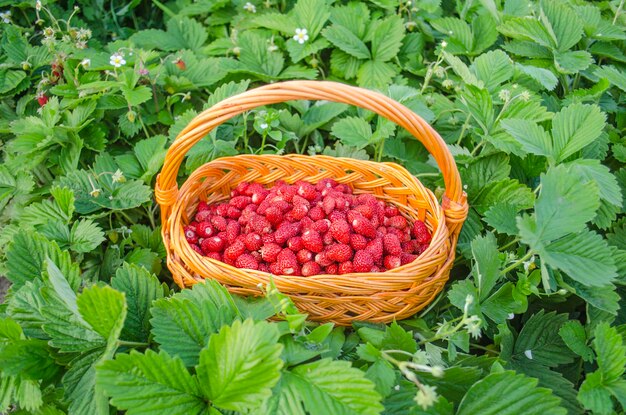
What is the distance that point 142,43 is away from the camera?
225 centimetres

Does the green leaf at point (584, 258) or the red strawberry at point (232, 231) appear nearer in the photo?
the green leaf at point (584, 258)

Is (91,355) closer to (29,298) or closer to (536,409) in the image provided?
(29,298)

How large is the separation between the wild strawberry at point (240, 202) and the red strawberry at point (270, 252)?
21 cm

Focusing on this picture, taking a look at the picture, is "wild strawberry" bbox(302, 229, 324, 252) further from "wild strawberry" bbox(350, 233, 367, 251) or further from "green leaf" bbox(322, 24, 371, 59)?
"green leaf" bbox(322, 24, 371, 59)

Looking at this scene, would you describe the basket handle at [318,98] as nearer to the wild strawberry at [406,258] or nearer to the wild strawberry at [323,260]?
the wild strawberry at [406,258]

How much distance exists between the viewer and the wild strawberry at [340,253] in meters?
1.36

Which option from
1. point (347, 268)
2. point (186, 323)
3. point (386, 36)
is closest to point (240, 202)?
point (347, 268)

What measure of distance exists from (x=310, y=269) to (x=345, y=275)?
13cm

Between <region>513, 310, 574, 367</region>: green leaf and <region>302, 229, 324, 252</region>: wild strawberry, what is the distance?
0.54 metres

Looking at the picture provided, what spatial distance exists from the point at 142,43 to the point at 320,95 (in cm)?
130

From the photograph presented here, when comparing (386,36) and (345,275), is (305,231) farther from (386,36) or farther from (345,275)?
(386,36)

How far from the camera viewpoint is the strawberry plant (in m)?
1.07

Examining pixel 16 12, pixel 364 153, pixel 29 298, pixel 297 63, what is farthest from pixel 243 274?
pixel 16 12

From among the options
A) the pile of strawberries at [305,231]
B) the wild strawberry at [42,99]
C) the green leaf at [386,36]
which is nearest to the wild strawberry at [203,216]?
the pile of strawberries at [305,231]
